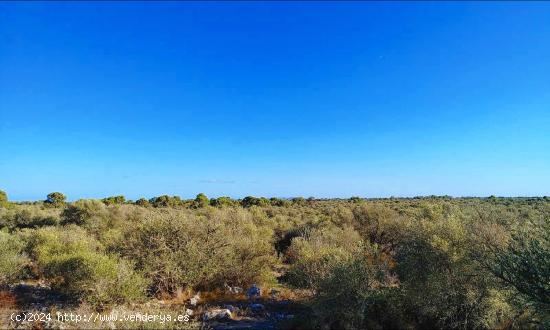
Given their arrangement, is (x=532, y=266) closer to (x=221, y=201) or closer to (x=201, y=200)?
(x=221, y=201)

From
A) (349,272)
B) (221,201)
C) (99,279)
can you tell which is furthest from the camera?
(221,201)

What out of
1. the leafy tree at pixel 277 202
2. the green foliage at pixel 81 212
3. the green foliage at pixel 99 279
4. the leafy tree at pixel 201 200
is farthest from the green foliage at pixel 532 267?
the leafy tree at pixel 277 202

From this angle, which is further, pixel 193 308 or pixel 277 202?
pixel 277 202

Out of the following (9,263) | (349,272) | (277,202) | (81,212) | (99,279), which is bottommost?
(9,263)

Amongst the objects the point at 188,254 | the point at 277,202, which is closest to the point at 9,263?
the point at 188,254

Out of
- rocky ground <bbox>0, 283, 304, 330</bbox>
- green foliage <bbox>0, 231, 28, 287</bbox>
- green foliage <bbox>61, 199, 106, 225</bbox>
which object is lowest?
rocky ground <bbox>0, 283, 304, 330</bbox>

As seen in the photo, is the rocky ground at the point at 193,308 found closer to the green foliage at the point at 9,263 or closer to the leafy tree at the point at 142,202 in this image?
the green foliage at the point at 9,263

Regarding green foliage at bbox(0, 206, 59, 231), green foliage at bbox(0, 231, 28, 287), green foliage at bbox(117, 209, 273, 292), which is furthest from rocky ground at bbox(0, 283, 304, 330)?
green foliage at bbox(0, 206, 59, 231)

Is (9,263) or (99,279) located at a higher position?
(99,279)

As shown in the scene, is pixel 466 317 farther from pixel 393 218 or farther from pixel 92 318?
pixel 393 218

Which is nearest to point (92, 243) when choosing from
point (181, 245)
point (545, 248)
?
point (181, 245)

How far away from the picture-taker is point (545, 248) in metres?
7.92

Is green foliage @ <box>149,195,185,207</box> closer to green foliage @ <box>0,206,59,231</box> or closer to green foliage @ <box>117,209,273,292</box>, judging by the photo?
green foliage @ <box>0,206,59,231</box>

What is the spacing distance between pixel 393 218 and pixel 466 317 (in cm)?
1738
